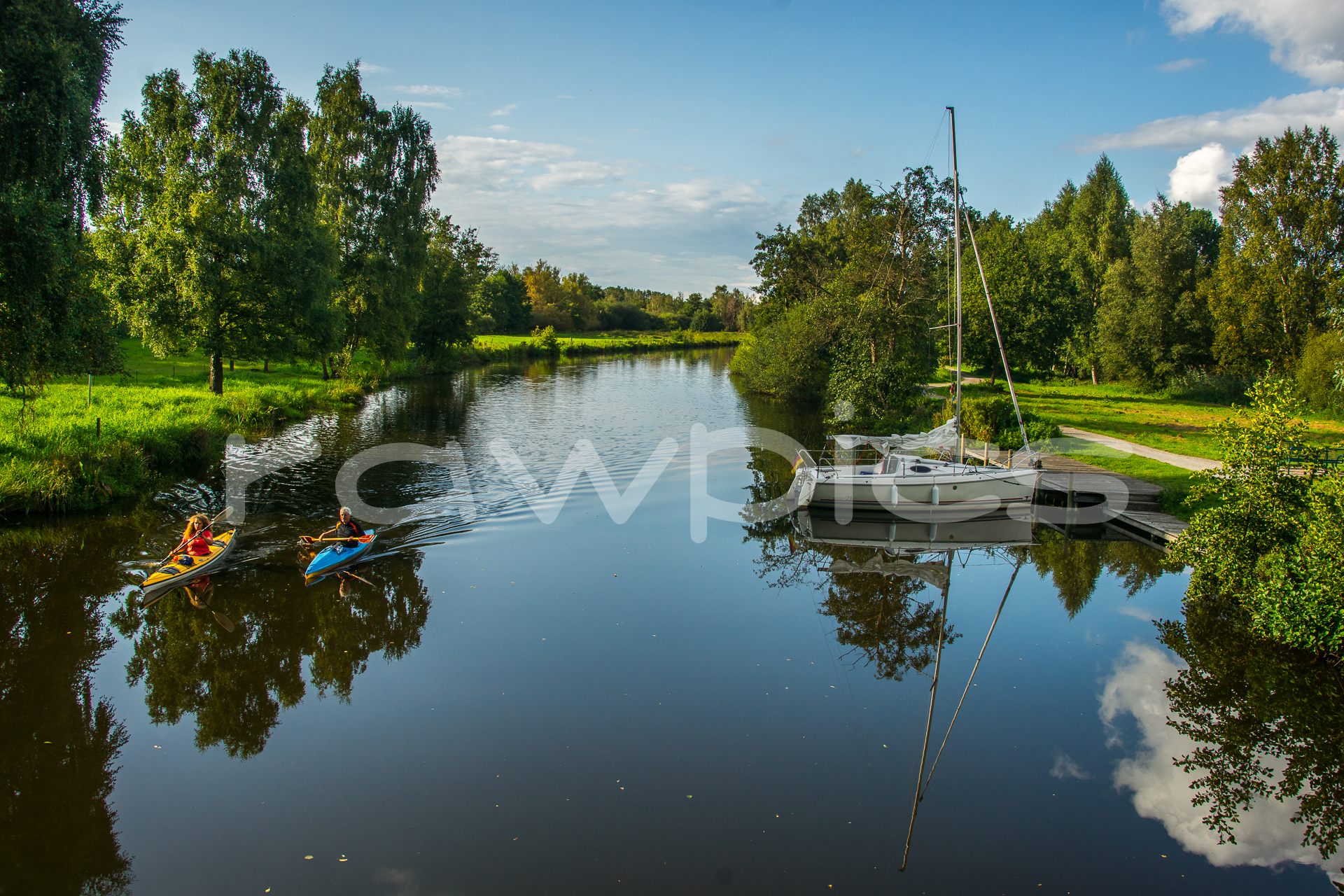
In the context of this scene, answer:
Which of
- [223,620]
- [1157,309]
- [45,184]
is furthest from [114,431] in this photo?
[1157,309]

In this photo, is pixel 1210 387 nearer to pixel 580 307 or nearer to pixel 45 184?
pixel 45 184

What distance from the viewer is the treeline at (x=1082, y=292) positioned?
32.3m

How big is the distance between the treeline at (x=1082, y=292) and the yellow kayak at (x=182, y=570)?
2410 centimetres

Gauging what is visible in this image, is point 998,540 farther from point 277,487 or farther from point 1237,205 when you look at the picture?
point 1237,205

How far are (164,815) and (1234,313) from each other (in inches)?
1747

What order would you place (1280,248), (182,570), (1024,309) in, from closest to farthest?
(182,570), (1280,248), (1024,309)

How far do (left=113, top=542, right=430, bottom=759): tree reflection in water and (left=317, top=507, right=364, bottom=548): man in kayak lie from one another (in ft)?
2.22

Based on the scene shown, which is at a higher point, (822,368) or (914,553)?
(822,368)

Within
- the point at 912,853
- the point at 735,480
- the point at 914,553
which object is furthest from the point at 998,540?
the point at 912,853

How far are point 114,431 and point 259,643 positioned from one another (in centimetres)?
1106

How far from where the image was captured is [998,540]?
16578 millimetres

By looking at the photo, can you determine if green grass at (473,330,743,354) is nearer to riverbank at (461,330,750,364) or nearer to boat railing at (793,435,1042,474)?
riverbank at (461,330,750,364)

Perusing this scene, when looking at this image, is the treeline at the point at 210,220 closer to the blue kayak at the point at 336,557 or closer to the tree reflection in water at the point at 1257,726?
the blue kayak at the point at 336,557

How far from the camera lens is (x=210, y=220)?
26781 mm
